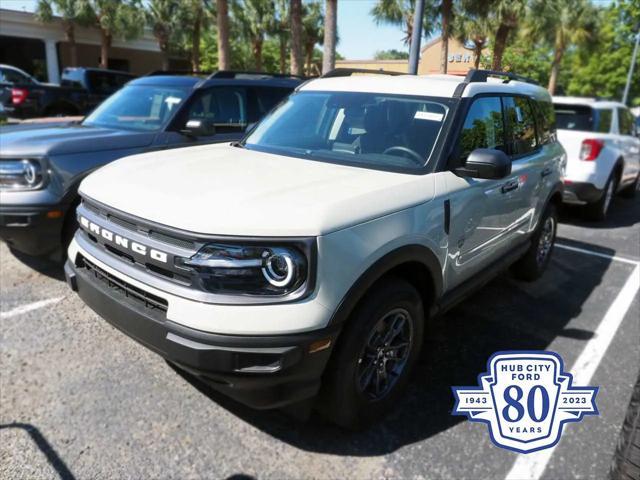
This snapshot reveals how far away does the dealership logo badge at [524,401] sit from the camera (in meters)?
2.31

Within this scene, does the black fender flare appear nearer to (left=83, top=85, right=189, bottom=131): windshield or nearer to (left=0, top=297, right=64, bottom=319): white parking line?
(left=0, top=297, right=64, bottom=319): white parking line

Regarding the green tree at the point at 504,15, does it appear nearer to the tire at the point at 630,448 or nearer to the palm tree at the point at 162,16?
the tire at the point at 630,448

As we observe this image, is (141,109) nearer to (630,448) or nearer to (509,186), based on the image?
(509,186)

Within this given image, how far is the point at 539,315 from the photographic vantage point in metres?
4.20

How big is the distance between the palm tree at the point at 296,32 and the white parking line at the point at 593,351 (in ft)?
31.4

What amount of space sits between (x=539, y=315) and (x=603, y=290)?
116 centimetres

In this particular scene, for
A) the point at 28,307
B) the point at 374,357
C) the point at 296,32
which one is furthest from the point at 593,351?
the point at 296,32

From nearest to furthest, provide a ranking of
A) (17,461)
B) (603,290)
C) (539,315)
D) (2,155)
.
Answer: (17,461) < (2,155) < (539,315) < (603,290)

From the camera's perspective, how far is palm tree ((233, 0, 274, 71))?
2905cm

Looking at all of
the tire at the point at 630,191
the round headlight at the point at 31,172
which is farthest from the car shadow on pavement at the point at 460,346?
the tire at the point at 630,191

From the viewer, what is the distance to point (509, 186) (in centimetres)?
361

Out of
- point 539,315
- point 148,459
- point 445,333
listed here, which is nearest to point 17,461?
point 148,459

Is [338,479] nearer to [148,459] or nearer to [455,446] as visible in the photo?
[455,446]

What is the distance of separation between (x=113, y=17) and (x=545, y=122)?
2810 cm
